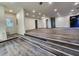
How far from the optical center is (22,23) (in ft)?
23.7

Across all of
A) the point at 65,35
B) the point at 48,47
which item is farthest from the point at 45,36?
the point at 48,47

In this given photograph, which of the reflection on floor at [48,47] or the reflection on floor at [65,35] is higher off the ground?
the reflection on floor at [65,35]

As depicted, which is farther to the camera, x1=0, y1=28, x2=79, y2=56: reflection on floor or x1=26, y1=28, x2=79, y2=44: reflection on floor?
x1=26, y1=28, x2=79, y2=44: reflection on floor

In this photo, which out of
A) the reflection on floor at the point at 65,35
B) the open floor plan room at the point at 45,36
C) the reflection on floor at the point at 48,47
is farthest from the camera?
the reflection on floor at the point at 65,35

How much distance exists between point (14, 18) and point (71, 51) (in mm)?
7533

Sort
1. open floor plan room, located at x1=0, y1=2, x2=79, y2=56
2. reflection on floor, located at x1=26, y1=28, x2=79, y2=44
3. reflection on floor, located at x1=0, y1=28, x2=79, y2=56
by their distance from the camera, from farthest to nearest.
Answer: reflection on floor, located at x1=26, y1=28, x2=79, y2=44 → open floor plan room, located at x1=0, y1=2, x2=79, y2=56 → reflection on floor, located at x1=0, y1=28, x2=79, y2=56

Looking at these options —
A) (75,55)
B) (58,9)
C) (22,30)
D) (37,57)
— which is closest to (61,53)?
(75,55)

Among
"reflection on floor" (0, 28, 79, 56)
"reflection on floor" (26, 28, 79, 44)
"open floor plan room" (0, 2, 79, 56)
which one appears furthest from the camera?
"reflection on floor" (26, 28, 79, 44)

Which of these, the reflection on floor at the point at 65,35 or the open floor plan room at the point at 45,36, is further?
the reflection on floor at the point at 65,35

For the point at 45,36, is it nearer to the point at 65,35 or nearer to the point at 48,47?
the point at 65,35

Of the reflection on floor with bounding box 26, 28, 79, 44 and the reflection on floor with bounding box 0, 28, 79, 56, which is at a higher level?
the reflection on floor with bounding box 26, 28, 79, 44

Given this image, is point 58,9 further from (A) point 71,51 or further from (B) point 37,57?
(B) point 37,57

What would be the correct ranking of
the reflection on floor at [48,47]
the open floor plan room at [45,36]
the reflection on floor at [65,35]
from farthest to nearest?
the reflection on floor at [65,35]
the open floor plan room at [45,36]
the reflection on floor at [48,47]

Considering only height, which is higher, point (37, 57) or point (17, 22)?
point (17, 22)
